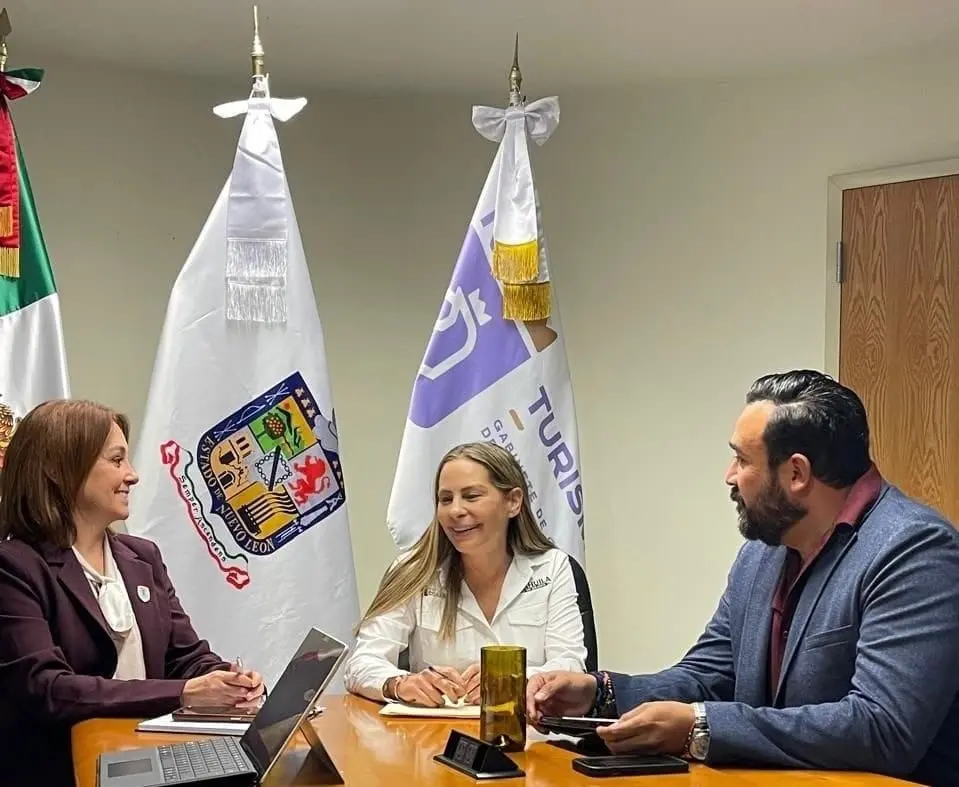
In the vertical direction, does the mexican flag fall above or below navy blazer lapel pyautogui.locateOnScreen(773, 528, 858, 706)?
above

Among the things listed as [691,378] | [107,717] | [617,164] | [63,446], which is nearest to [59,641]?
[107,717]

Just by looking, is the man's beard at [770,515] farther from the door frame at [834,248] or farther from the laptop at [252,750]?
the door frame at [834,248]

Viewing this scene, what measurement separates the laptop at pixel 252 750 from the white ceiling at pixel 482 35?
2.07 meters

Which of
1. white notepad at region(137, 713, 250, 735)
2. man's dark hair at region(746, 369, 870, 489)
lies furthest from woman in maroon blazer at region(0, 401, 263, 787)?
man's dark hair at region(746, 369, 870, 489)

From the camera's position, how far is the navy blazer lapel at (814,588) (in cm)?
182

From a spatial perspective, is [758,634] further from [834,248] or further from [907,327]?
[834,248]

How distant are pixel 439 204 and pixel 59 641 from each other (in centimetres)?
237

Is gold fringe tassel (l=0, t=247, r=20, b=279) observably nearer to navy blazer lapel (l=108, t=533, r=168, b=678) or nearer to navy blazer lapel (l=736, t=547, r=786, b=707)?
navy blazer lapel (l=108, t=533, r=168, b=678)

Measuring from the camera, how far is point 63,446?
237cm

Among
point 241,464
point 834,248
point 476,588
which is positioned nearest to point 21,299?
point 241,464

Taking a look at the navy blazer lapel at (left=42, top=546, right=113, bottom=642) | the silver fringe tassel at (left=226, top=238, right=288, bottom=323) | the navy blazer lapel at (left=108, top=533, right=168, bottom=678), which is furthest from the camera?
the silver fringe tassel at (left=226, top=238, right=288, bottom=323)

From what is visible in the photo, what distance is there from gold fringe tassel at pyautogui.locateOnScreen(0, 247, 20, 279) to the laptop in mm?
1627

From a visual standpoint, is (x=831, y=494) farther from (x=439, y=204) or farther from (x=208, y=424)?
(x=439, y=204)

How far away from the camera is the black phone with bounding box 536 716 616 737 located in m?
1.77
